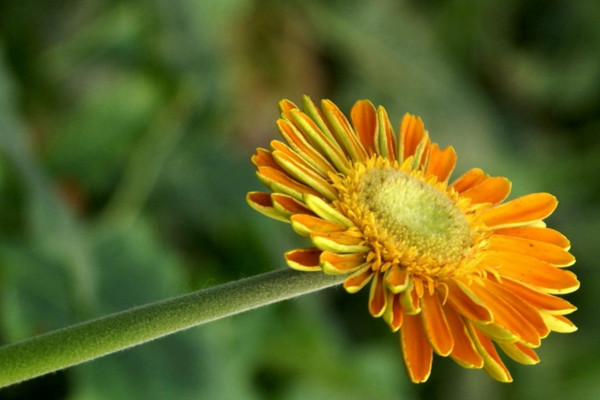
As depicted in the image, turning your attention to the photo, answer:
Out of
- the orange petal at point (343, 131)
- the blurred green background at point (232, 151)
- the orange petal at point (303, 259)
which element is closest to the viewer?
the orange petal at point (303, 259)

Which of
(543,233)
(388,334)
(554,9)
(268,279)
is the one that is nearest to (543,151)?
(554,9)

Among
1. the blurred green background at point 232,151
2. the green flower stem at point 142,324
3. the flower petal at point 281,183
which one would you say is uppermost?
the flower petal at point 281,183

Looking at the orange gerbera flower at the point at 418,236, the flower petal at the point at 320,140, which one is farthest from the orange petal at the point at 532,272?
the flower petal at the point at 320,140

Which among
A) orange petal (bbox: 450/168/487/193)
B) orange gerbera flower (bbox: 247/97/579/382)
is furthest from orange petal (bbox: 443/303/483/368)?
orange petal (bbox: 450/168/487/193)

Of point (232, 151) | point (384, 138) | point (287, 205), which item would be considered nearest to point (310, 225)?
point (287, 205)

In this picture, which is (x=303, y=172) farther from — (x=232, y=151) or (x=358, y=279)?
(x=232, y=151)

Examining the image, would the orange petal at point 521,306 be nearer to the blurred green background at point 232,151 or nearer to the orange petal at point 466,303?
the orange petal at point 466,303

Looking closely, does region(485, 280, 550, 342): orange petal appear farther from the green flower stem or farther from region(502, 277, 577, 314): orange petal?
the green flower stem
